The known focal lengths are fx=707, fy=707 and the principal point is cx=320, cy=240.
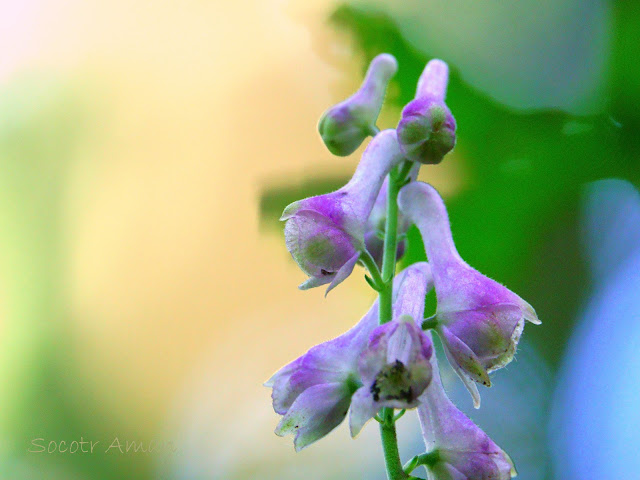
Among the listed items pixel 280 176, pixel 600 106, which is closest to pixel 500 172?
pixel 600 106

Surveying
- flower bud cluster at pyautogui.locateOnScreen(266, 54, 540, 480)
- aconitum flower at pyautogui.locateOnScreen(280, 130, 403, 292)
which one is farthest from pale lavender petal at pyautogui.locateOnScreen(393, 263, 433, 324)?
aconitum flower at pyautogui.locateOnScreen(280, 130, 403, 292)

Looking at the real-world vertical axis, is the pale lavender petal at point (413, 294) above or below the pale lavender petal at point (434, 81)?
below

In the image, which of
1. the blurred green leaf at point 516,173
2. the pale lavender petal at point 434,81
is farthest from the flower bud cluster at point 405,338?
the blurred green leaf at point 516,173

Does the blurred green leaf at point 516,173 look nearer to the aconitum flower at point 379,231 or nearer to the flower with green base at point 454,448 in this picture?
the aconitum flower at point 379,231

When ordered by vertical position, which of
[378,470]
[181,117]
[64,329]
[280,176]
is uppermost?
[181,117]

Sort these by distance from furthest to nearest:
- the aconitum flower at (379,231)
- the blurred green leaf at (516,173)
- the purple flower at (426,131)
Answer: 1. the blurred green leaf at (516,173)
2. the aconitum flower at (379,231)
3. the purple flower at (426,131)

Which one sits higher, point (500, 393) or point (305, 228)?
point (305, 228)

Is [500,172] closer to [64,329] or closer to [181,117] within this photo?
[181,117]

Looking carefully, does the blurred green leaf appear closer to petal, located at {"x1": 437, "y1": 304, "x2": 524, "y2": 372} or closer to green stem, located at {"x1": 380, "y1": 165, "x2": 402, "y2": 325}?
green stem, located at {"x1": 380, "y1": 165, "x2": 402, "y2": 325}
